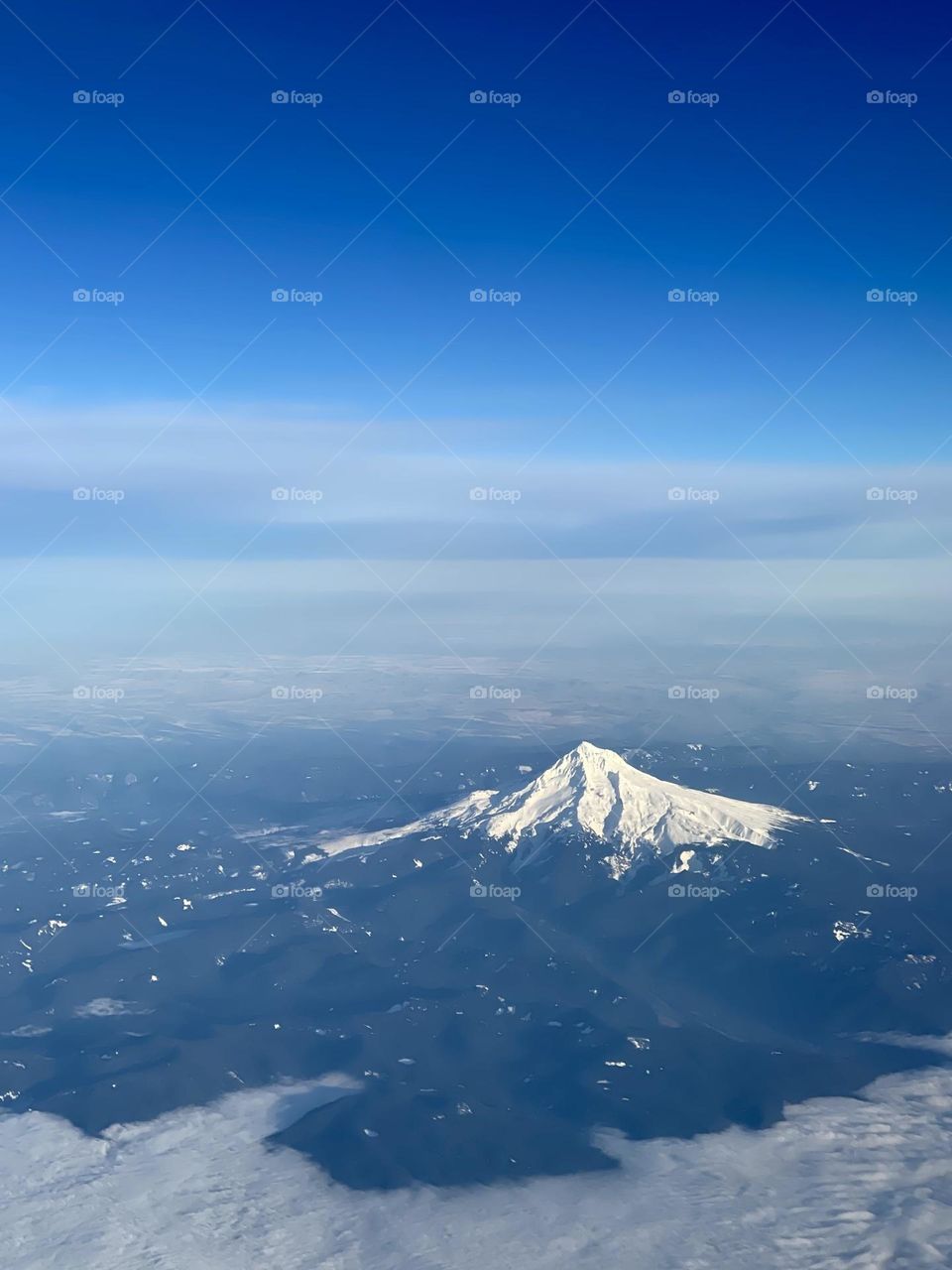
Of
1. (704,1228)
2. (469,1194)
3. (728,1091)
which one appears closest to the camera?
(704,1228)

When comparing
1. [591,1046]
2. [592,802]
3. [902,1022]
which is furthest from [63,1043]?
[902,1022]

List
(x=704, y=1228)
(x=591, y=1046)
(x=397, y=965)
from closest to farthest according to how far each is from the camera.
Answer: (x=704, y=1228) < (x=591, y=1046) < (x=397, y=965)

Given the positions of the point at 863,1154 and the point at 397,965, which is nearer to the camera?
the point at 863,1154

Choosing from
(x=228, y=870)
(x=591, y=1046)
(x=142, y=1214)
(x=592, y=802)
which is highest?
(x=592, y=802)

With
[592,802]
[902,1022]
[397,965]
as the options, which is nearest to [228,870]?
[397,965]

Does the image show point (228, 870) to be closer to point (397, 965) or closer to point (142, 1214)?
point (397, 965)

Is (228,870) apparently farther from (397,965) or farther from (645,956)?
(645,956)

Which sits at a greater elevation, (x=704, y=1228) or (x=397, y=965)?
(x=397, y=965)
